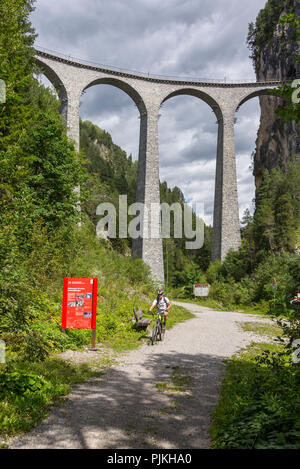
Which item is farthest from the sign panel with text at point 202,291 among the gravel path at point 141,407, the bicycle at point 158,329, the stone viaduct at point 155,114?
the gravel path at point 141,407

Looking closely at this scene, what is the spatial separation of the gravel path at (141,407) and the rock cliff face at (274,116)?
2809 cm

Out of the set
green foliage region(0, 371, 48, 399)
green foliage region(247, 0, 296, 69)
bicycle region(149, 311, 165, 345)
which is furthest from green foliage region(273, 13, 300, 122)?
green foliage region(247, 0, 296, 69)

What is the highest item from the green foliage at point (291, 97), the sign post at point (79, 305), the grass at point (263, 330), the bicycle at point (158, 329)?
the green foliage at point (291, 97)

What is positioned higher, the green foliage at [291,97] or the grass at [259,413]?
the green foliage at [291,97]

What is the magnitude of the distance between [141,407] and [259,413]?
5.18 ft

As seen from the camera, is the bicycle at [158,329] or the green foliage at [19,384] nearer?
the green foliage at [19,384]

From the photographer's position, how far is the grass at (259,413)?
284 cm

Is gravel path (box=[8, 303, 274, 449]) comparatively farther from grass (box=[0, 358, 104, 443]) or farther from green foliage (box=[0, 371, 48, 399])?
green foliage (box=[0, 371, 48, 399])

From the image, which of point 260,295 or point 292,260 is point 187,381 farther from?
point 260,295

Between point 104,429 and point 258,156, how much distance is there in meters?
40.8

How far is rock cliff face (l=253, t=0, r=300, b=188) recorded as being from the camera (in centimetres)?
3125

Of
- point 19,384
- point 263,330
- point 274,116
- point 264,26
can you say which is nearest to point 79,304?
point 19,384

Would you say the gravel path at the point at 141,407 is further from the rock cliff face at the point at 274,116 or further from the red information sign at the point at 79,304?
the rock cliff face at the point at 274,116

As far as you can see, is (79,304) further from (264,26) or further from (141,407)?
(264,26)
